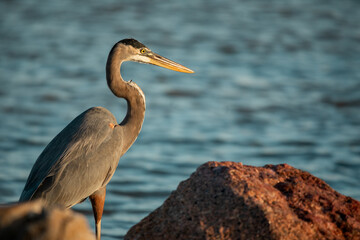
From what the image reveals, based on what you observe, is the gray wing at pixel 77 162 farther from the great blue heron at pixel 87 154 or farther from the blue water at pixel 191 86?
the blue water at pixel 191 86

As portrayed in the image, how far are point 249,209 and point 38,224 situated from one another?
172cm

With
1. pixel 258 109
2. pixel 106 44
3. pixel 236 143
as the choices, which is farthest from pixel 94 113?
pixel 106 44

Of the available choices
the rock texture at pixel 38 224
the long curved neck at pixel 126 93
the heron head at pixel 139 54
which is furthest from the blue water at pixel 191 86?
the rock texture at pixel 38 224

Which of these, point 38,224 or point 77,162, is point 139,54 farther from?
point 38,224

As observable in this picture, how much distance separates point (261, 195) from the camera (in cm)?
395

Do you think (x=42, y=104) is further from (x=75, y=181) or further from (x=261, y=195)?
(x=261, y=195)

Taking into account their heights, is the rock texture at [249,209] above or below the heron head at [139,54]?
below

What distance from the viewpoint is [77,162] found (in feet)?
17.3

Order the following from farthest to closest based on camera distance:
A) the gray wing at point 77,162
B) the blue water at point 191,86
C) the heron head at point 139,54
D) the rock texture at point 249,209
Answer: the blue water at point 191,86 < the heron head at point 139,54 < the gray wing at point 77,162 < the rock texture at point 249,209

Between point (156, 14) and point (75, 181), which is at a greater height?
point (156, 14)

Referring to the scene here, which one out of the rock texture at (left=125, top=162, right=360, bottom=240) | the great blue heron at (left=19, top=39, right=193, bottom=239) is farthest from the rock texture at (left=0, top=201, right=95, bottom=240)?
the great blue heron at (left=19, top=39, right=193, bottom=239)

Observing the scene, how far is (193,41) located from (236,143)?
671cm

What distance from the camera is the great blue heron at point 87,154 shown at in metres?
5.14

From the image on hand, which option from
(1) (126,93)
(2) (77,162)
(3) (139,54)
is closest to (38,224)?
(2) (77,162)
